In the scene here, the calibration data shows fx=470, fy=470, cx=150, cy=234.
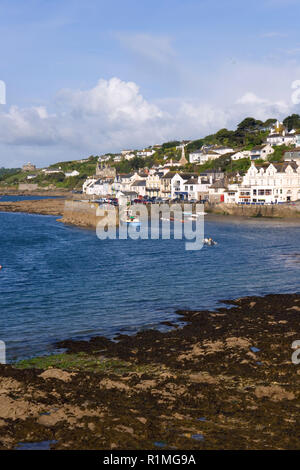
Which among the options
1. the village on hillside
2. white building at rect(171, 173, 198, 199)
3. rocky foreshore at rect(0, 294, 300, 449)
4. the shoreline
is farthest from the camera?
white building at rect(171, 173, 198, 199)

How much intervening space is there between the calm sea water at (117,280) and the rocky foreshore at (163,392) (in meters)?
2.36

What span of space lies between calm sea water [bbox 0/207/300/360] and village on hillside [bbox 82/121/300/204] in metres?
34.5

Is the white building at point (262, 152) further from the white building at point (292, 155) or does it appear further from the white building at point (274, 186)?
the white building at point (274, 186)

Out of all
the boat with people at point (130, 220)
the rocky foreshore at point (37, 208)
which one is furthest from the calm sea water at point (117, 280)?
the rocky foreshore at point (37, 208)

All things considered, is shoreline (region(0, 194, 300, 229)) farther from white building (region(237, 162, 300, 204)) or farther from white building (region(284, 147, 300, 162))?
white building (region(284, 147, 300, 162))

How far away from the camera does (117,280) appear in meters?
31.0

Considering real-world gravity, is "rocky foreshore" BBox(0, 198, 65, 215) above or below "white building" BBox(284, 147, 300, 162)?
below

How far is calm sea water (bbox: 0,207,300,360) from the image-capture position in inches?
830

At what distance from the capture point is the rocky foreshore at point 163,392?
37.4ft

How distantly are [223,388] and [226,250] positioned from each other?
1218 inches

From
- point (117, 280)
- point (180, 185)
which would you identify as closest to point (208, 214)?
point (180, 185)

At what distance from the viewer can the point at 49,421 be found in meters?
12.1

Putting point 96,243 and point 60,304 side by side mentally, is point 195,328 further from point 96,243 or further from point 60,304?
point 96,243

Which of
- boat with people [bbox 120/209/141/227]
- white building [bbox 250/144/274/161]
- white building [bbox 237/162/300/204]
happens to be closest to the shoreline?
boat with people [bbox 120/209/141/227]
